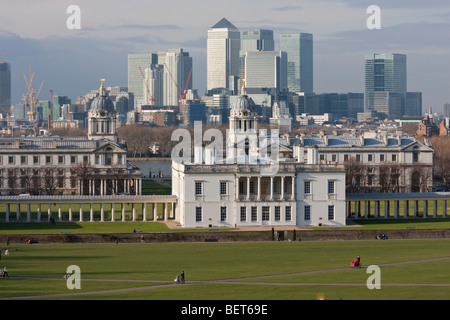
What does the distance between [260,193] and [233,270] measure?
96.9 feet

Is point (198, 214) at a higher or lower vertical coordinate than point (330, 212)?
higher

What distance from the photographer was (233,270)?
59.1 m

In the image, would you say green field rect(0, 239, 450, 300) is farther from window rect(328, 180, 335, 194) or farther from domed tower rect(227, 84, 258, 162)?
domed tower rect(227, 84, 258, 162)

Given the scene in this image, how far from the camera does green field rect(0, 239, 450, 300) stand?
50750 millimetres

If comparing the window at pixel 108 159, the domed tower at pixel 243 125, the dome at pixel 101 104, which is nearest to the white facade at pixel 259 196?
the domed tower at pixel 243 125

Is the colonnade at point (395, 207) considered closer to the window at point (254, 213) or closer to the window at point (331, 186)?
the window at point (331, 186)

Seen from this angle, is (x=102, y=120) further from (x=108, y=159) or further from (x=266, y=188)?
(x=266, y=188)

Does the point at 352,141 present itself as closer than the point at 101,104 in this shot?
Yes

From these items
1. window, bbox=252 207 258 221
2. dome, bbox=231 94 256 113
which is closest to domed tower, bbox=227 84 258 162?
dome, bbox=231 94 256 113

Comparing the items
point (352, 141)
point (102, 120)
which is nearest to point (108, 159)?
point (102, 120)

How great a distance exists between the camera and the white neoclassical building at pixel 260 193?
3423 inches

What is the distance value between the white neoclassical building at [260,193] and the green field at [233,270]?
12146 millimetres
